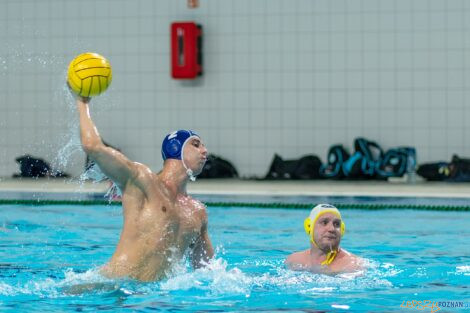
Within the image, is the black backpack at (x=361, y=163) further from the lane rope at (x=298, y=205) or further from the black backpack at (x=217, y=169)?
the lane rope at (x=298, y=205)

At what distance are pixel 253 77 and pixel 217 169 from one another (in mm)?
1303

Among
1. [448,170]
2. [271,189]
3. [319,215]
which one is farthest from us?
[448,170]

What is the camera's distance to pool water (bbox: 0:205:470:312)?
13.4 feet

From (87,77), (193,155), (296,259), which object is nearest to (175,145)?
(193,155)

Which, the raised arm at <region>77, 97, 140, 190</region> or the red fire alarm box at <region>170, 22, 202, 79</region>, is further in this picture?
the red fire alarm box at <region>170, 22, 202, 79</region>

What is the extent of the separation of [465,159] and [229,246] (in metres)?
4.81

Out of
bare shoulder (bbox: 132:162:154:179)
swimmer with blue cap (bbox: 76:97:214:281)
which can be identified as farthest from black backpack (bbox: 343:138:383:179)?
bare shoulder (bbox: 132:162:154:179)

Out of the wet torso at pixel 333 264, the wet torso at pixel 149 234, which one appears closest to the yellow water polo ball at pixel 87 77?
the wet torso at pixel 149 234

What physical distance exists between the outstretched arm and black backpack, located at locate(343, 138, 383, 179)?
21.6 ft

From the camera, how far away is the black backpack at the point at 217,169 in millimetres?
11125

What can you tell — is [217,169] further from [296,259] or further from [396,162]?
[296,259]

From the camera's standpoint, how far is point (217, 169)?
11.2m

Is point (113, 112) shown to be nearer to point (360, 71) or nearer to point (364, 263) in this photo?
point (360, 71)

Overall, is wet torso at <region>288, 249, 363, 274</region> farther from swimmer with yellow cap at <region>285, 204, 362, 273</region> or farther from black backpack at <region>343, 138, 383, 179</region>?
black backpack at <region>343, 138, 383, 179</region>
